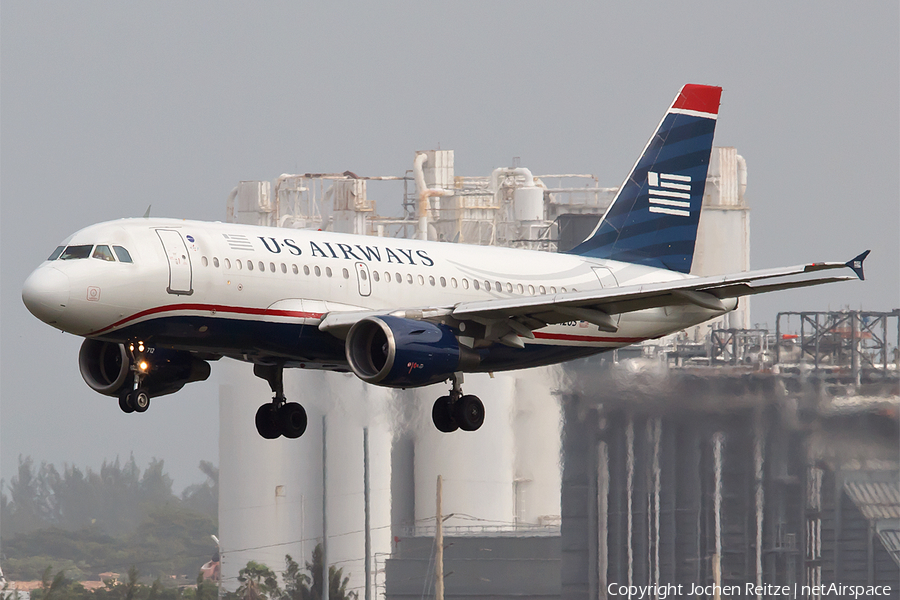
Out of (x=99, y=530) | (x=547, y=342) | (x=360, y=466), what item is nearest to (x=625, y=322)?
(x=547, y=342)

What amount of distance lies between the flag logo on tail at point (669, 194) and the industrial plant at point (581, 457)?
594 inches

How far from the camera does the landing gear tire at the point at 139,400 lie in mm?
32531

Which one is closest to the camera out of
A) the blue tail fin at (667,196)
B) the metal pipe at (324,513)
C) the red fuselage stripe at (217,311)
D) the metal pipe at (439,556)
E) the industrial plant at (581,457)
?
the red fuselage stripe at (217,311)

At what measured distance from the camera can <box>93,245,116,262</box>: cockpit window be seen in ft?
101

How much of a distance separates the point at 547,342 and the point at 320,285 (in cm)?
670

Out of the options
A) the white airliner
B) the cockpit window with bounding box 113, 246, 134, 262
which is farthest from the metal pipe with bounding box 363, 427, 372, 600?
the cockpit window with bounding box 113, 246, 134, 262

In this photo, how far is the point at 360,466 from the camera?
7494 cm

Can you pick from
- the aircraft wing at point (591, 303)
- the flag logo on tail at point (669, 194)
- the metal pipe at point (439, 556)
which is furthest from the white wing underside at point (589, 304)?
the metal pipe at point (439, 556)

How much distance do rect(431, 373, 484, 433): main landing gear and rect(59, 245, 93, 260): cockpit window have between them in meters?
8.69

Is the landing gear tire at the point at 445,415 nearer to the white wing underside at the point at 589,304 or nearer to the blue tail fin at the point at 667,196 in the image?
the white wing underside at the point at 589,304

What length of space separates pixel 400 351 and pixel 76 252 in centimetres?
671

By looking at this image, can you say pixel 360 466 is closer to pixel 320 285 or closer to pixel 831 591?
pixel 831 591

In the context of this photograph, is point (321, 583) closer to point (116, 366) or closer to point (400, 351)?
point (116, 366)

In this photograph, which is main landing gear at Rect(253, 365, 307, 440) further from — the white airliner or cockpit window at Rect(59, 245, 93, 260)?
cockpit window at Rect(59, 245, 93, 260)
